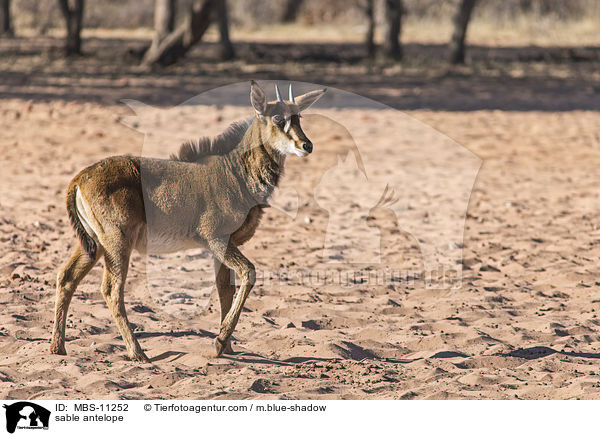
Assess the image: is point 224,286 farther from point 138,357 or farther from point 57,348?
point 57,348

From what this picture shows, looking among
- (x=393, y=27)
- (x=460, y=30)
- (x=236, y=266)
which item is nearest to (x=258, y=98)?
(x=236, y=266)

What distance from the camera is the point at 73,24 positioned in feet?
77.7

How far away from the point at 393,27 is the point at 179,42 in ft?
19.7

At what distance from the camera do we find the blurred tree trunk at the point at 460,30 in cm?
2286

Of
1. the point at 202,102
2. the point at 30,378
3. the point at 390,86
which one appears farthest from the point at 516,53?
the point at 30,378

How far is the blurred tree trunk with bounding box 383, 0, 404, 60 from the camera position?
23.4m

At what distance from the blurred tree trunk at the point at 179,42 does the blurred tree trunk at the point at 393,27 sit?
5231 mm

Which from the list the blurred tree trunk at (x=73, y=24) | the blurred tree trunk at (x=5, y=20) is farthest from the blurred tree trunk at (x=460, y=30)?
the blurred tree trunk at (x=5, y=20)
